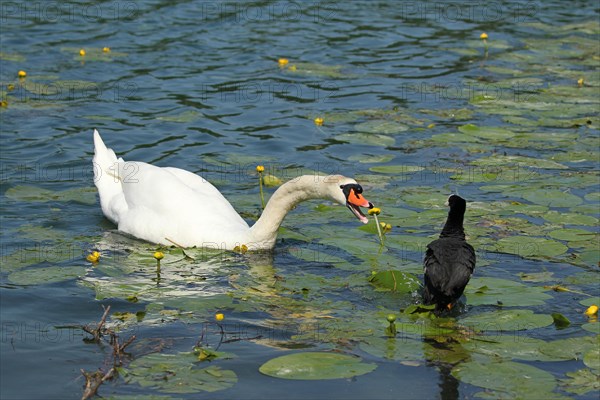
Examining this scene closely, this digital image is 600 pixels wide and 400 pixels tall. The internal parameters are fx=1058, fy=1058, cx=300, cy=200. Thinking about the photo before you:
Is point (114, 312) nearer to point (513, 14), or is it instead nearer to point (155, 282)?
point (155, 282)

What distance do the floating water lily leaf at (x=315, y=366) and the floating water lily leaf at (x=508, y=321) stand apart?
107cm

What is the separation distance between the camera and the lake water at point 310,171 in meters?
7.11

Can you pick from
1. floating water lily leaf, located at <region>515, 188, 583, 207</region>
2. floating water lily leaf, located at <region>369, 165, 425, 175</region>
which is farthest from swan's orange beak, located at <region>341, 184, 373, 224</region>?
floating water lily leaf, located at <region>369, 165, 425, 175</region>

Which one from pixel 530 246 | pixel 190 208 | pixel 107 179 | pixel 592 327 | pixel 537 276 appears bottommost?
pixel 592 327

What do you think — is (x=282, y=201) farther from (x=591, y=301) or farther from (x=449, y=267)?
(x=591, y=301)

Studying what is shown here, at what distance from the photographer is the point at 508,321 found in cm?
764

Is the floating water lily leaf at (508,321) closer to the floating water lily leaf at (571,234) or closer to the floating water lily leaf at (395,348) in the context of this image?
the floating water lily leaf at (395,348)

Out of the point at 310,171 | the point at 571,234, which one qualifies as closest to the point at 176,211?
the point at 310,171

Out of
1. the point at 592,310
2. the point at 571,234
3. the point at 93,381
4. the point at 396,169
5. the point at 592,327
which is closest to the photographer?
the point at 93,381

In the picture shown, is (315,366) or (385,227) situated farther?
(385,227)

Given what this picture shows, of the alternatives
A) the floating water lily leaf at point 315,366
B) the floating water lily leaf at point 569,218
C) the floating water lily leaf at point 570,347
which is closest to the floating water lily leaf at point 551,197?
the floating water lily leaf at point 569,218

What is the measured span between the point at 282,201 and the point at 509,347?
2.74 m

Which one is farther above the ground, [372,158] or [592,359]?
[372,158]

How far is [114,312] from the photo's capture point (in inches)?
314
